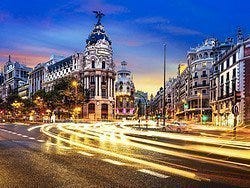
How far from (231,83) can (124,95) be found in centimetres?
11130

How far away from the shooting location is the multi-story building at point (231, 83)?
59556 millimetres

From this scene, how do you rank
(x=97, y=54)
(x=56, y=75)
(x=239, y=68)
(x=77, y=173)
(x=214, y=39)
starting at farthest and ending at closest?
(x=56, y=75)
(x=97, y=54)
(x=214, y=39)
(x=239, y=68)
(x=77, y=173)

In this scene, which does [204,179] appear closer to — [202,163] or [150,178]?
[150,178]

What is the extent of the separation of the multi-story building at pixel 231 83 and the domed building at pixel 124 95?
3596 inches

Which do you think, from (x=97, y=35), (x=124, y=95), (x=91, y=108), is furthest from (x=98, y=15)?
(x=124, y=95)

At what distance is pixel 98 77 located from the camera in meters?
122

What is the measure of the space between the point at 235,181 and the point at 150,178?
78.2 inches

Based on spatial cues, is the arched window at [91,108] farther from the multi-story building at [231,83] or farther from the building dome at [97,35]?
the multi-story building at [231,83]

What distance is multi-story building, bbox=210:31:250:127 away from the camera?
59.6 meters

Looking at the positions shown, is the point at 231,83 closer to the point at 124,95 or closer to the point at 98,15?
the point at 98,15

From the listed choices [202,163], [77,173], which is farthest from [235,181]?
[77,173]

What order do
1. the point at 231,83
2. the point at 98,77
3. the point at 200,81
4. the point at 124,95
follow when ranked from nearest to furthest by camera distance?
the point at 231,83 < the point at 200,81 < the point at 98,77 < the point at 124,95

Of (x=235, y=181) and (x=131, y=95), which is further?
(x=131, y=95)

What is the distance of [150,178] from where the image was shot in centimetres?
918
